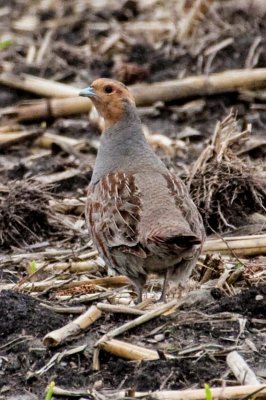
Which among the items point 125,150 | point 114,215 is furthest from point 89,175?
point 114,215

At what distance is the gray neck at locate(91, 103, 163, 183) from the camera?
5949mm

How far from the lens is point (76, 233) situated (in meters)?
6.93

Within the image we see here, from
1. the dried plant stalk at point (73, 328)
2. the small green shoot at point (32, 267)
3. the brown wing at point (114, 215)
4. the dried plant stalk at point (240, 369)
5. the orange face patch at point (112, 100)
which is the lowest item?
the small green shoot at point (32, 267)

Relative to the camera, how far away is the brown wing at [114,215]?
5367 millimetres

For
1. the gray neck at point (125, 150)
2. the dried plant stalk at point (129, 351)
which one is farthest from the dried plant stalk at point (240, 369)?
the gray neck at point (125, 150)

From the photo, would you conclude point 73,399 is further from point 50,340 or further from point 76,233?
point 76,233

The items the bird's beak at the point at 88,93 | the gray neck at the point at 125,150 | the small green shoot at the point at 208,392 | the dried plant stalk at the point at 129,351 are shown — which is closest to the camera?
the small green shoot at the point at 208,392

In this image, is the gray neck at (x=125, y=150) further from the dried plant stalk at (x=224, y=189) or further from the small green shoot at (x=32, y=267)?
the dried plant stalk at (x=224, y=189)

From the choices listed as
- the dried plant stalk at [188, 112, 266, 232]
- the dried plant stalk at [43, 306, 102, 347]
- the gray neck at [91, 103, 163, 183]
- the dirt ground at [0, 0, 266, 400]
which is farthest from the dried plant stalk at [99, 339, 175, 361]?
the dried plant stalk at [188, 112, 266, 232]

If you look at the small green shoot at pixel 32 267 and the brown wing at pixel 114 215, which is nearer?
the brown wing at pixel 114 215

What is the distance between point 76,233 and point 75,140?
2.15m

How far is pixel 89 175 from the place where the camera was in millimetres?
7938

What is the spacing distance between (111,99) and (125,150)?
0.38 m

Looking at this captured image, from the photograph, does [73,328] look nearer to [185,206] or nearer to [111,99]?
[185,206]
